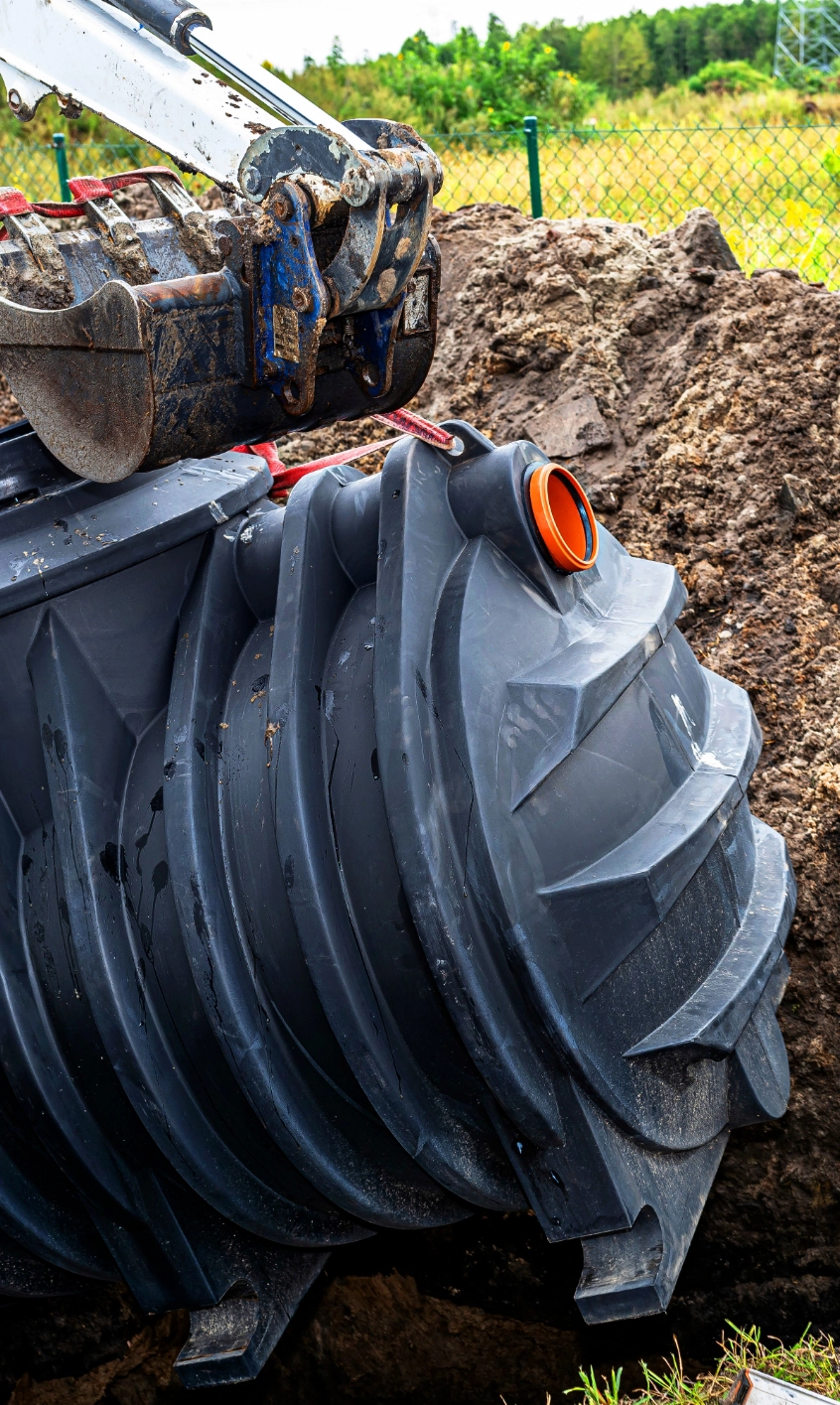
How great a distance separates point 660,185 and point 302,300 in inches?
255

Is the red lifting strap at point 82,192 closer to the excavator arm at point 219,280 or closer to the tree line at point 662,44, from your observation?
the excavator arm at point 219,280

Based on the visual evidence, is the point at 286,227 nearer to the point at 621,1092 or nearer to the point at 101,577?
the point at 101,577

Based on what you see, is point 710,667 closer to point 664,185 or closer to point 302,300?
point 302,300

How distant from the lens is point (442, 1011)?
68.4 inches

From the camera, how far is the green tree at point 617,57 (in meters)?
26.5

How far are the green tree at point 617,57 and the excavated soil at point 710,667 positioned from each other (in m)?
25.0

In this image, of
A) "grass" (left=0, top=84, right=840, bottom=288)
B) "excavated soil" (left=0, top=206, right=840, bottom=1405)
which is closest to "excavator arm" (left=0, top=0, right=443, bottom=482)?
"excavated soil" (left=0, top=206, right=840, bottom=1405)

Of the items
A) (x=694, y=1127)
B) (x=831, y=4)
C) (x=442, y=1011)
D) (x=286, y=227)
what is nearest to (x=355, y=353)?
(x=286, y=227)

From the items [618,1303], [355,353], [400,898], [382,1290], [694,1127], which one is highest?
[355,353]

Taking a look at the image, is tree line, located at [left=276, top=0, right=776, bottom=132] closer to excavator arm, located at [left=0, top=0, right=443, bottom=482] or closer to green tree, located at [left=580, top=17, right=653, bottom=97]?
green tree, located at [left=580, top=17, right=653, bottom=97]

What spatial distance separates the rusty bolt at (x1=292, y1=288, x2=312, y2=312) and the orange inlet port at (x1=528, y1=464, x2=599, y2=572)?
0.43 metres

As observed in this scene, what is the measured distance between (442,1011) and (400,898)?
0.17 meters

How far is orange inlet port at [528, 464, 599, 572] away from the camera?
185cm

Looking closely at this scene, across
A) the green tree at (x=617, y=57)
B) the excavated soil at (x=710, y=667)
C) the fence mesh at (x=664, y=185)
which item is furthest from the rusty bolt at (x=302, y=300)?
the green tree at (x=617, y=57)
